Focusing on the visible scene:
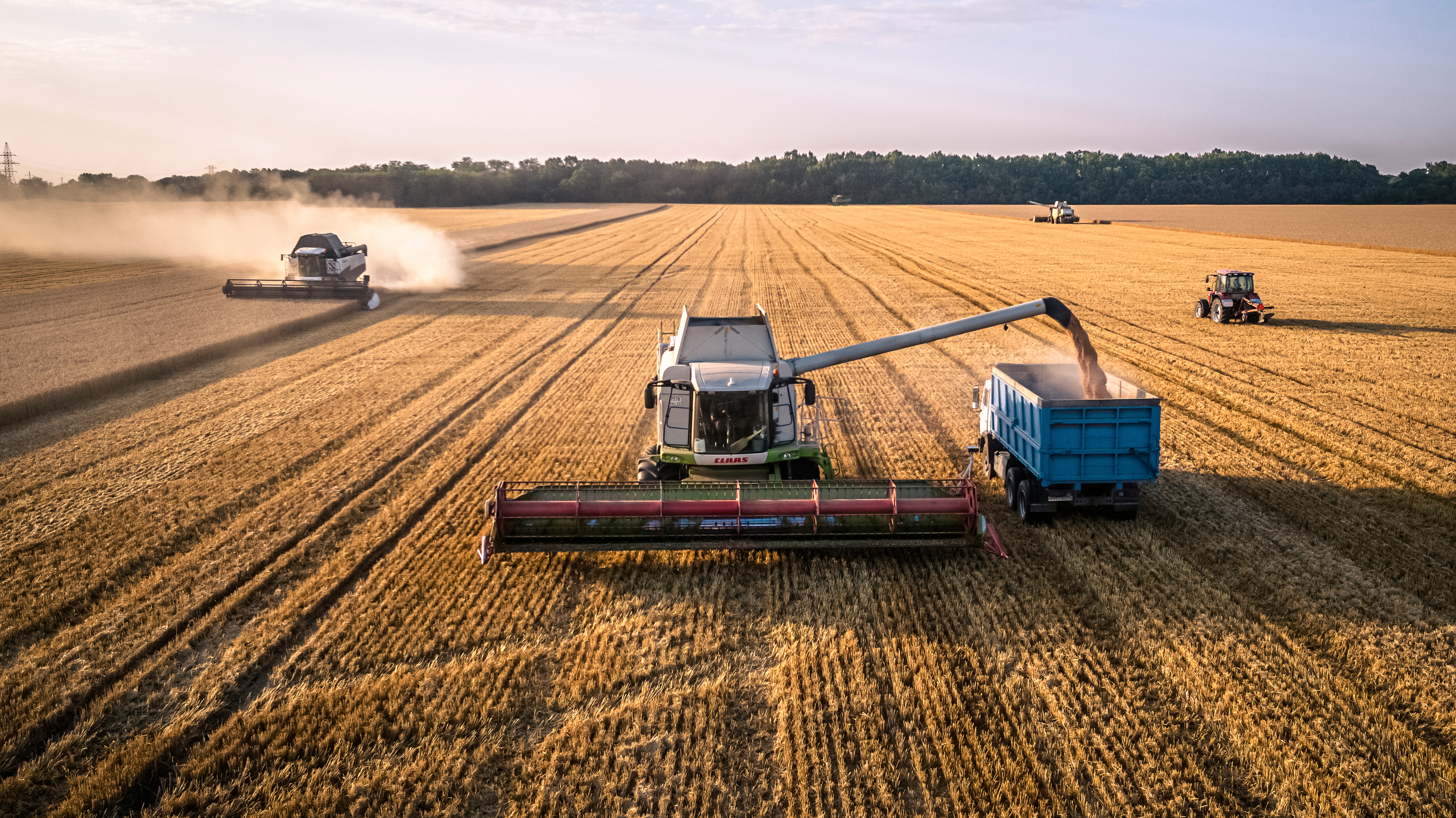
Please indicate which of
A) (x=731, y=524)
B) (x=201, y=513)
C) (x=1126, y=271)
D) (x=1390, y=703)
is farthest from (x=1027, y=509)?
(x=1126, y=271)

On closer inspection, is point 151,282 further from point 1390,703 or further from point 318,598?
point 1390,703

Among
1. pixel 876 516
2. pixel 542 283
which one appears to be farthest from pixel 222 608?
pixel 542 283

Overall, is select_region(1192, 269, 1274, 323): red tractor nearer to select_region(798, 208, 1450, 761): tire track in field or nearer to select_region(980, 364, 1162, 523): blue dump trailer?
select_region(980, 364, 1162, 523): blue dump trailer

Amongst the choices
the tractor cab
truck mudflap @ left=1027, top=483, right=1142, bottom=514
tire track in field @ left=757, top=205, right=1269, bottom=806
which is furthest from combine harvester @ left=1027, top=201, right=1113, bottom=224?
tire track in field @ left=757, top=205, right=1269, bottom=806

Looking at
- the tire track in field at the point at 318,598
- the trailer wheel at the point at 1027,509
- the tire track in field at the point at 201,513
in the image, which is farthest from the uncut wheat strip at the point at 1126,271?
the tire track in field at the point at 201,513

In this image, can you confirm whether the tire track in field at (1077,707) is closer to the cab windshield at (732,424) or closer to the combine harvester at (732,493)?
the combine harvester at (732,493)
